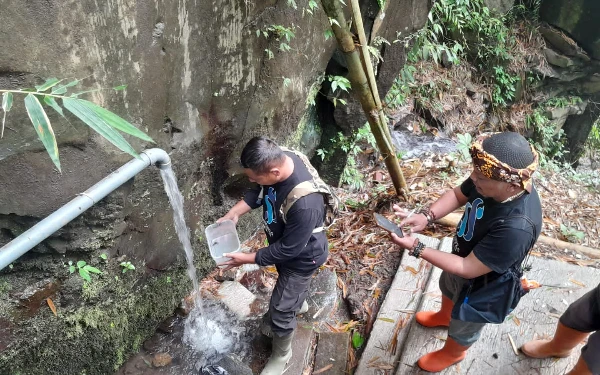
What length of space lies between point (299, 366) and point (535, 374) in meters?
1.57

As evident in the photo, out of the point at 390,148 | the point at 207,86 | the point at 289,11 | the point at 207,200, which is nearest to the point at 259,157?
the point at 207,86

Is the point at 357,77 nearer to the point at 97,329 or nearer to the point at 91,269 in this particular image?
the point at 91,269

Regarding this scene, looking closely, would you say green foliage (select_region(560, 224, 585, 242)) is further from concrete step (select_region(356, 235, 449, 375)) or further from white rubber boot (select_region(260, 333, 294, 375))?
white rubber boot (select_region(260, 333, 294, 375))

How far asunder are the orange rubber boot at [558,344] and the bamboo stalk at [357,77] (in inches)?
78.6

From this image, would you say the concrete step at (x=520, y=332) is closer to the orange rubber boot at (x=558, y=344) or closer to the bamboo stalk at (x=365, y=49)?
the orange rubber boot at (x=558, y=344)

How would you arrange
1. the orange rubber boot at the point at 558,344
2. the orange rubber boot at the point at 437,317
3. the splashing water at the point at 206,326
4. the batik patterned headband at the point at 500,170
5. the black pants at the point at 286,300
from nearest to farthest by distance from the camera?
the batik patterned headband at the point at 500,170, the orange rubber boot at the point at 558,344, the black pants at the point at 286,300, the orange rubber boot at the point at 437,317, the splashing water at the point at 206,326

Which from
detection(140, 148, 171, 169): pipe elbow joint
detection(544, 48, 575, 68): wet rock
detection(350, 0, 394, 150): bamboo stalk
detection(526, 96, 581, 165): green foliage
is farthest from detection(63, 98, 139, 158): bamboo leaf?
detection(544, 48, 575, 68): wet rock

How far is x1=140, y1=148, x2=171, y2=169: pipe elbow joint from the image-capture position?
2.34m

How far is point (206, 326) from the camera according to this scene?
3424 millimetres

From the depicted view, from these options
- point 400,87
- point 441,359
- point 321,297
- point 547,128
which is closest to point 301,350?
point 321,297

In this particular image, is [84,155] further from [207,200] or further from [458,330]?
[458,330]

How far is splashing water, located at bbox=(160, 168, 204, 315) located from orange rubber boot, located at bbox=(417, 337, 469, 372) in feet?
5.59

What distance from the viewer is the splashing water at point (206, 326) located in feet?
10.4

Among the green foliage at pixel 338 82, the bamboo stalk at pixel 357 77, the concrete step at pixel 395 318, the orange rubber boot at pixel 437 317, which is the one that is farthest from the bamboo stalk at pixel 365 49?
the orange rubber boot at pixel 437 317
